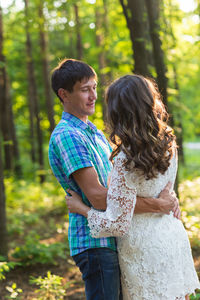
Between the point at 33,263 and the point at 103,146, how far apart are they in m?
3.34

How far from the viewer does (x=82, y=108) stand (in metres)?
2.46

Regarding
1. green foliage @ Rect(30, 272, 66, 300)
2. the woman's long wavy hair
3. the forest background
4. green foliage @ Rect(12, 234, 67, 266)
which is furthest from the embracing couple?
green foliage @ Rect(12, 234, 67, 266)

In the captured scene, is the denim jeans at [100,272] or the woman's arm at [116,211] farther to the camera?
the denim jeans at [100,272]

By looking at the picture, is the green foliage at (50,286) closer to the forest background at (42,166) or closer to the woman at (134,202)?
the forest background at (42,166)

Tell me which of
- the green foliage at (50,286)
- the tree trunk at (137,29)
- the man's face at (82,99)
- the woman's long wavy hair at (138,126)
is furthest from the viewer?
the tree trunk at (137,29)

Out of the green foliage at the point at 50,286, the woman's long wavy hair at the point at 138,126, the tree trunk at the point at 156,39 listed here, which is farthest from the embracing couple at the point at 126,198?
the tree trunk at the point at 156,39

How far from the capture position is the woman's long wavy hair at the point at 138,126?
203 cm

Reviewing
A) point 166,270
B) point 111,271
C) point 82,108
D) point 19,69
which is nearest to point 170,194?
point 166,270

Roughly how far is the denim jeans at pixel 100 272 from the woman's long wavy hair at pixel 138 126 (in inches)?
23.5

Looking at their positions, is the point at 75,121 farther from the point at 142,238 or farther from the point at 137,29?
the point at 137,29

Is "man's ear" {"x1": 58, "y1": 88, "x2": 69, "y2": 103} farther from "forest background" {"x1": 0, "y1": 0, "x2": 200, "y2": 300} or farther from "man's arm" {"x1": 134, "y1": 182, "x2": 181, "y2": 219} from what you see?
"man's arm" {"x1": 134, "y1": 182, "x2": 181, "y2": 219}

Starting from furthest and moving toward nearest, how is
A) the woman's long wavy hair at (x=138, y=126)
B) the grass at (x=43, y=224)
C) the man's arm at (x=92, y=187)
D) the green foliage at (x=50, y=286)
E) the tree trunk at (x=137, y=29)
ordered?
1. the grass at (x=43, y=224)
2. the tree trunk at (x=137, y=29)
3. the green foliage at (x=50, y=286)
4. the man's arm at (x=92, y=187)
5. the woman's long wavy hair at (x=138, y=126)

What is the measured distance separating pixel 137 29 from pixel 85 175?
292 centimetres

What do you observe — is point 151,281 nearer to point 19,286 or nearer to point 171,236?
point 171,236
